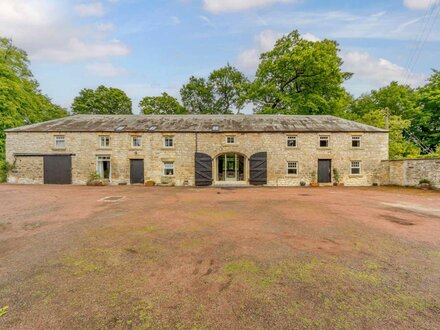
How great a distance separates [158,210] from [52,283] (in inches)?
198

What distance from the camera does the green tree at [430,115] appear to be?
85.6ft

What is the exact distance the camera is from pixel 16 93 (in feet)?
71.4

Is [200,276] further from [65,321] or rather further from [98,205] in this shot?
[98,205]

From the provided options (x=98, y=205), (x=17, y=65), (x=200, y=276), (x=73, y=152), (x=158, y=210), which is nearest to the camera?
(x=200, y=276)

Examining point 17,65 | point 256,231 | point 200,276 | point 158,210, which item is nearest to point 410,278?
point 256,231

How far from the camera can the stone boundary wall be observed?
578 inches

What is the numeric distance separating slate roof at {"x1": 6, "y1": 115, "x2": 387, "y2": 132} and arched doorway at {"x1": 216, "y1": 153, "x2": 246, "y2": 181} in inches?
129

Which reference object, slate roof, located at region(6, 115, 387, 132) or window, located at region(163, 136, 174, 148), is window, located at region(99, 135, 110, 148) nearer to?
slate roof, located at region(6, 115, 387, 132)

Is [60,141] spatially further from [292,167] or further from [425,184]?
[425,184]

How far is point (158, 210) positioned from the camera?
8.46m

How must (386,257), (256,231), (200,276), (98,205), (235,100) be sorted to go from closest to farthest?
(200,276)
(386,257)
(256,231)
(98,205)
(235,100)

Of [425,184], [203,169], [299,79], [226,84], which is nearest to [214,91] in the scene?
[226,84]

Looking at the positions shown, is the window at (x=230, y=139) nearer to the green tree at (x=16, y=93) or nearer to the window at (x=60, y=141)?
the window at (x=60, y=141)

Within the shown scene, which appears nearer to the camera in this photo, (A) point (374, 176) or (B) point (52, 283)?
(B) point (52, 283)
